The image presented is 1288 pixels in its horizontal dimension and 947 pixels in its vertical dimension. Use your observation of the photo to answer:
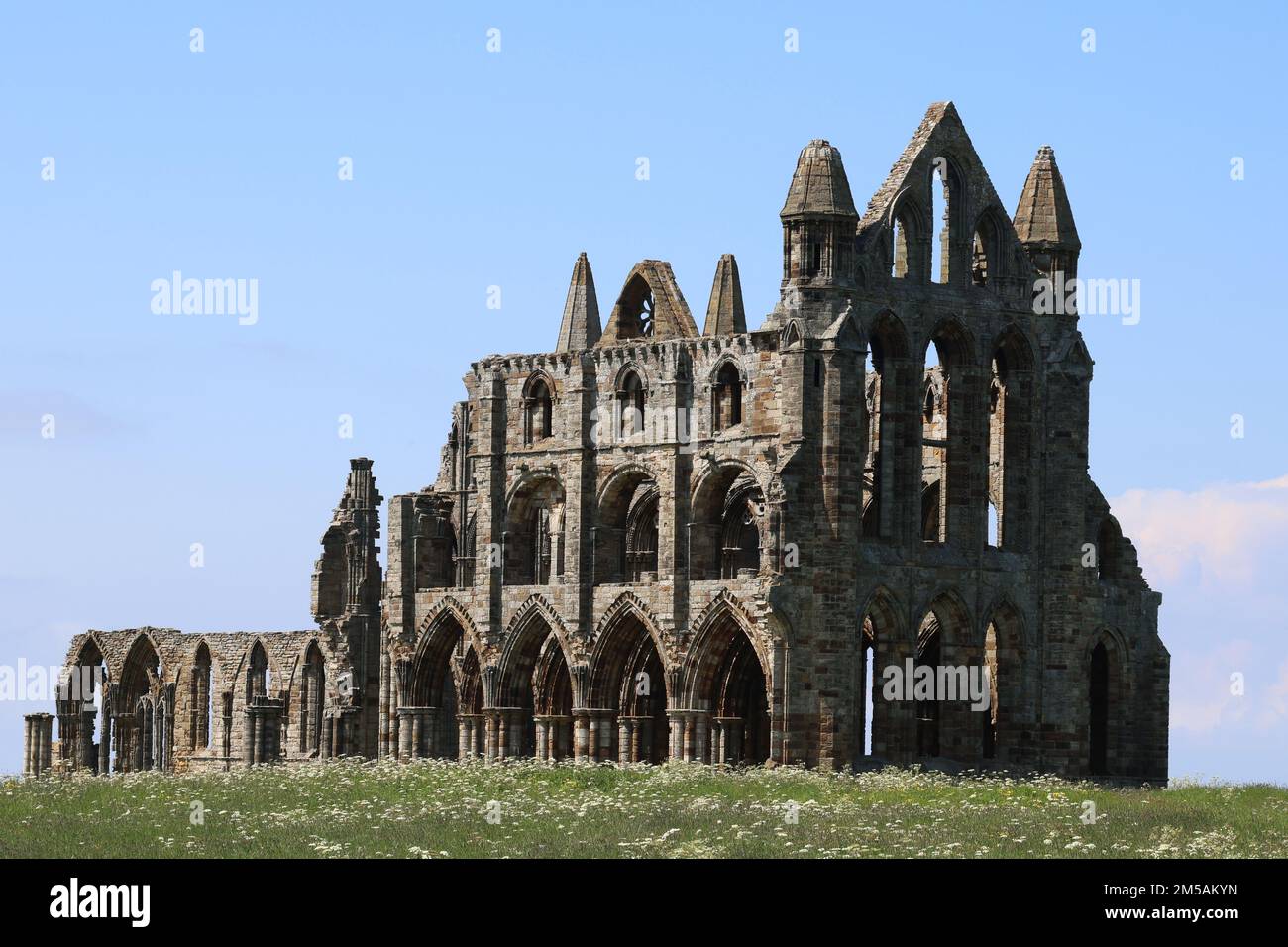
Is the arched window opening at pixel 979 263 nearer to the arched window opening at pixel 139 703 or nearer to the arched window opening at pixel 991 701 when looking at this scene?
the arched window opening at pixel 991 701

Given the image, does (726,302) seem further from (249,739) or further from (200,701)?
(200,701)

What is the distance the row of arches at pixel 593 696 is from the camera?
7356cm

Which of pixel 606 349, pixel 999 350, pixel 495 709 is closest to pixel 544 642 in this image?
pixel 495 709

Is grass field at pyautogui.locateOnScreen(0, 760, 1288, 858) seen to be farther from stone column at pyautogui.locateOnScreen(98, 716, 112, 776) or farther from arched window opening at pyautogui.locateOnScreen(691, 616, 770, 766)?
stone column at pyautogui.locateOnScreen(98, 716, 112, 776)

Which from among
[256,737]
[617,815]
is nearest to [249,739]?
[256,737]

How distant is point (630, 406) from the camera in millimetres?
76625

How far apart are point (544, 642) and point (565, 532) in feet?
9.75

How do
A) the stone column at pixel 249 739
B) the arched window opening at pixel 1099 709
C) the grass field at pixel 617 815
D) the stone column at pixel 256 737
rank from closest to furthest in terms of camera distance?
the grass field at pixel 617 815 → the arched window opening at pixel 1099 709 → the stone column at pixel 256 737 → the stone column at pixel 249 739

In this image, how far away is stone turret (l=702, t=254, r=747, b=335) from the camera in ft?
263

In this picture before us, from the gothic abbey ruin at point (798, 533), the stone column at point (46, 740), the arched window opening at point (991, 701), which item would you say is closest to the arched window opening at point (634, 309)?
the gothic abbey ruin at point (798, 533)

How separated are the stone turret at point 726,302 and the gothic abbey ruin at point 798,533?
0.09 metres

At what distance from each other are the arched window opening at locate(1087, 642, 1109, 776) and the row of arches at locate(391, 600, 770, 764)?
8.87m

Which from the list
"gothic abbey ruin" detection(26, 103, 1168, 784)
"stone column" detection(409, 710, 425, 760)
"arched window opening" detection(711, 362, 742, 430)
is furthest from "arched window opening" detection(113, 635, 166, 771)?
"arched window opening" detection(711, 362, 742, 430)
